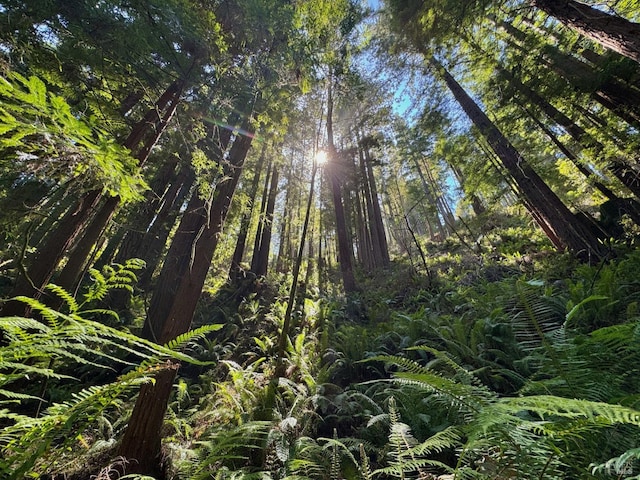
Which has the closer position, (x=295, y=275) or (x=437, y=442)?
(x=437, y=442)

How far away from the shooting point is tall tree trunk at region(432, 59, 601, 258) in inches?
228

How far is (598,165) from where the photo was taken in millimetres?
5402

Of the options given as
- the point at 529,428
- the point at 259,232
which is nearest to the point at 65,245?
the point at 529,428

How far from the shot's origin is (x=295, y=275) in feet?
14.2

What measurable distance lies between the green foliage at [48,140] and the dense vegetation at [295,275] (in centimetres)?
2

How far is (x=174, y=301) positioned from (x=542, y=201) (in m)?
7.55

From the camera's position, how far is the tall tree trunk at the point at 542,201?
5.80 m

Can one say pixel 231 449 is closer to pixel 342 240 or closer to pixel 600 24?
pixel 600 24

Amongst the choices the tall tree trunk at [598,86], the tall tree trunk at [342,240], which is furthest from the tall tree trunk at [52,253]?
the tall tree trunk at [598,86]

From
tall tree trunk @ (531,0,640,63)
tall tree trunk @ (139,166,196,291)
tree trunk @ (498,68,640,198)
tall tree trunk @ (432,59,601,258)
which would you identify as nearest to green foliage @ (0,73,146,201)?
tall tree trunk @ (531,0,640,63)

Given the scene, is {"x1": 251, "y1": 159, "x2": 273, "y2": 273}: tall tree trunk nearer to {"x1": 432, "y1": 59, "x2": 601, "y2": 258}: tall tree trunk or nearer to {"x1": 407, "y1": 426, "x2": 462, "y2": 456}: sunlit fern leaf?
{"x1": 432, "y1": 59, "x2": 601, "y2": 258}: tall tree trunk

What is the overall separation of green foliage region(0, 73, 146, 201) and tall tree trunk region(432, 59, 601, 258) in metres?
7.40

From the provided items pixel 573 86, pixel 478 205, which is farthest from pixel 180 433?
pixel 478 205

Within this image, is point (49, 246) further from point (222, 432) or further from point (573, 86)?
point (573, 86)
